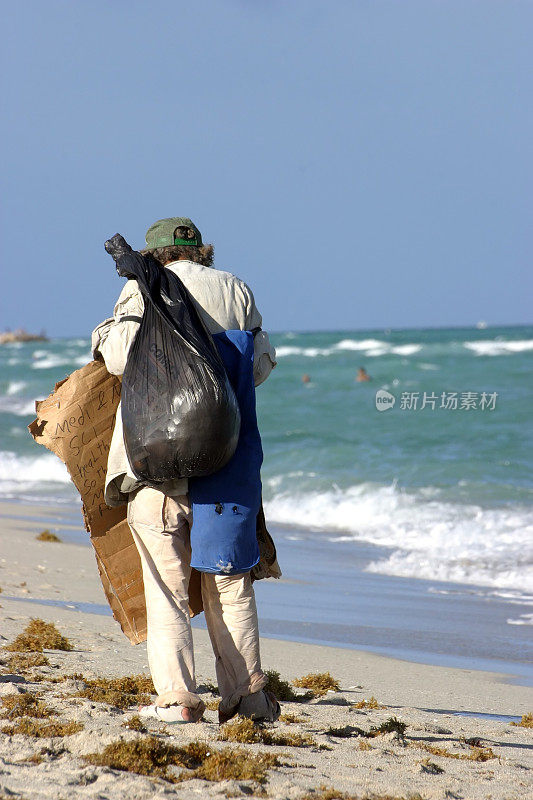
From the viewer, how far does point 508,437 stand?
17438 millimetres

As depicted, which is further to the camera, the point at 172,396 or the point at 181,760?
the point at 172,396

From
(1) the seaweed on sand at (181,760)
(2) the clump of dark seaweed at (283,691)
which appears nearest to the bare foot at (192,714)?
(1) the seaweed on sand at (181,760)

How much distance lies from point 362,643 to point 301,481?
26.5 feet

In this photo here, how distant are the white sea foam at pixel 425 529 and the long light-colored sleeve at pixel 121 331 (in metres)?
5.40

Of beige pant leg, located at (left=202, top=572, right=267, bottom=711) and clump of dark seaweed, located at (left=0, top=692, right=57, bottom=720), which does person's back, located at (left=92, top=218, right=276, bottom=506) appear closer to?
beige pant leg, located at (left=202, top=572, right=267, bottom=711)

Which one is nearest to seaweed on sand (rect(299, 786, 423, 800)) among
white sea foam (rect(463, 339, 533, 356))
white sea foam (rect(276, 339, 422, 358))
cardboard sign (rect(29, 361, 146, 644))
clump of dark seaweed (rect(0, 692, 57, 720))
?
clump of dark seaweed (rect(0, 692, 57, 720))

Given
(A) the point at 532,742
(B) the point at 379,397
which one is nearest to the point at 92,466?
(A) the point at 532,742

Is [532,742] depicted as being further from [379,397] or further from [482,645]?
[379,397]

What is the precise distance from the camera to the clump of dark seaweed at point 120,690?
353 cm

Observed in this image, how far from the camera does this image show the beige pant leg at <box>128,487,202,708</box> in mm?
3230

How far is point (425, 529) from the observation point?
10.5 m

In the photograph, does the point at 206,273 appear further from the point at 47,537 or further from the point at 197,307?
the point at 47,537

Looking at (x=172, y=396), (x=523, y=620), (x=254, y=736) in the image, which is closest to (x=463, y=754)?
(x=254, y=736)

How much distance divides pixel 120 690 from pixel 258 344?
148cm
